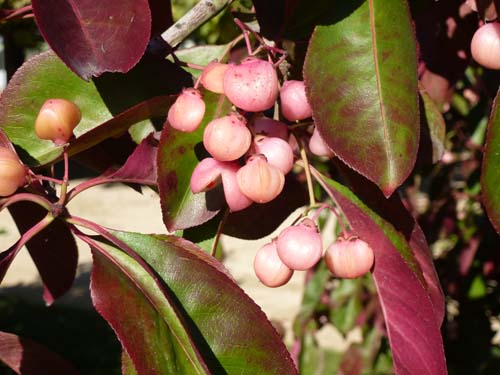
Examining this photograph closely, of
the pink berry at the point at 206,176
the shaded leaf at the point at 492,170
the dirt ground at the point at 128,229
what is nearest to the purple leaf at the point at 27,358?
the pink berry at the point at 206,176

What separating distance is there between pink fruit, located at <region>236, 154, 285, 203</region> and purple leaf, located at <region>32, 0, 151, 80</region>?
0.11 meters

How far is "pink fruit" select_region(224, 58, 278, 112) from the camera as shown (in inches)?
22.3

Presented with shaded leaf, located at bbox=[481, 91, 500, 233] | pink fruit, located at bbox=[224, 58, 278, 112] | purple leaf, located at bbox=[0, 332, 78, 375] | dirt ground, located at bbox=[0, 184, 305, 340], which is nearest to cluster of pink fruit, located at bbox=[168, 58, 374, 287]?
pink fruit, located at bbox=[224, 58, 278, 112]

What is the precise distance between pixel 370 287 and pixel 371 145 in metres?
1.61

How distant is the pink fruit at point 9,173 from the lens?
566 mm

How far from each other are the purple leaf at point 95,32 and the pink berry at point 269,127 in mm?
111

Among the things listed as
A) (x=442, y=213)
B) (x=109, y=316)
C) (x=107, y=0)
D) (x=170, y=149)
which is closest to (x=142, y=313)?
(x=109, y=316)

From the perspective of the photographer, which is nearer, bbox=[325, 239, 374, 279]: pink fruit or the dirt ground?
bbox=[325, 239, 374, 279]: pink fruit

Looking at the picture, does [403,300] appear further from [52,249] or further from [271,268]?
[52,249]

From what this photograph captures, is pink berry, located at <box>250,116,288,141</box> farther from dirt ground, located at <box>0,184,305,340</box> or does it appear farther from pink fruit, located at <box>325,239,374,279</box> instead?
dirt ground, located at <box>0,184,305,340</box>

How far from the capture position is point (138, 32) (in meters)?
0.58

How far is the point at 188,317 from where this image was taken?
58cm

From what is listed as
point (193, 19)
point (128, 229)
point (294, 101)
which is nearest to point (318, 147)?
point (294, 101)

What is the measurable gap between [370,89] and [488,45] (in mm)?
140
